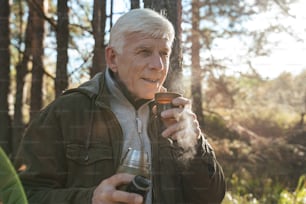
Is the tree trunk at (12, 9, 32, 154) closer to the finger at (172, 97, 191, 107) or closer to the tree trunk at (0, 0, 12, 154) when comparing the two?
the tree trunk at (0, 0, 12, 154)

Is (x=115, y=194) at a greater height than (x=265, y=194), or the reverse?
(x=115, y=194)

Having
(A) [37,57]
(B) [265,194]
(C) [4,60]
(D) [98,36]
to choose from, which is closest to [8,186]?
(D) [98,36]

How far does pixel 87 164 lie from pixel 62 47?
9.52ft

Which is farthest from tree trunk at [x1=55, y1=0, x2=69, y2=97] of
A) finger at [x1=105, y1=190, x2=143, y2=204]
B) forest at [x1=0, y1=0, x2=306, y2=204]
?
finger at [x1=105, y1=190, x2=143, y2=204]

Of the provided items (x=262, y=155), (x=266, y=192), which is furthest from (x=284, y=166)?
(x=266, y=192)

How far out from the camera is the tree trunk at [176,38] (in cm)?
256

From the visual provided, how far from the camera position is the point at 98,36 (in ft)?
14.2

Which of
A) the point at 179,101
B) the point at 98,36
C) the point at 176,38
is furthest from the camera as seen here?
the point at 98,36

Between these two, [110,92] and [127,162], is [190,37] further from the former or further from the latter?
[127,162]

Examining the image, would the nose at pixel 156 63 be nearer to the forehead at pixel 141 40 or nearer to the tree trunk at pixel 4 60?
the forehead at pixel 141 40

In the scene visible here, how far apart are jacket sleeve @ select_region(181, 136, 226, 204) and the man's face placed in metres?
0.31

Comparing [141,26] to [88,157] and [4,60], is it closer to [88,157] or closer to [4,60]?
[88,157]

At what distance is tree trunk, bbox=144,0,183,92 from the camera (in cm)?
256

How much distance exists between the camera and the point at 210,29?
7770 millimetres
